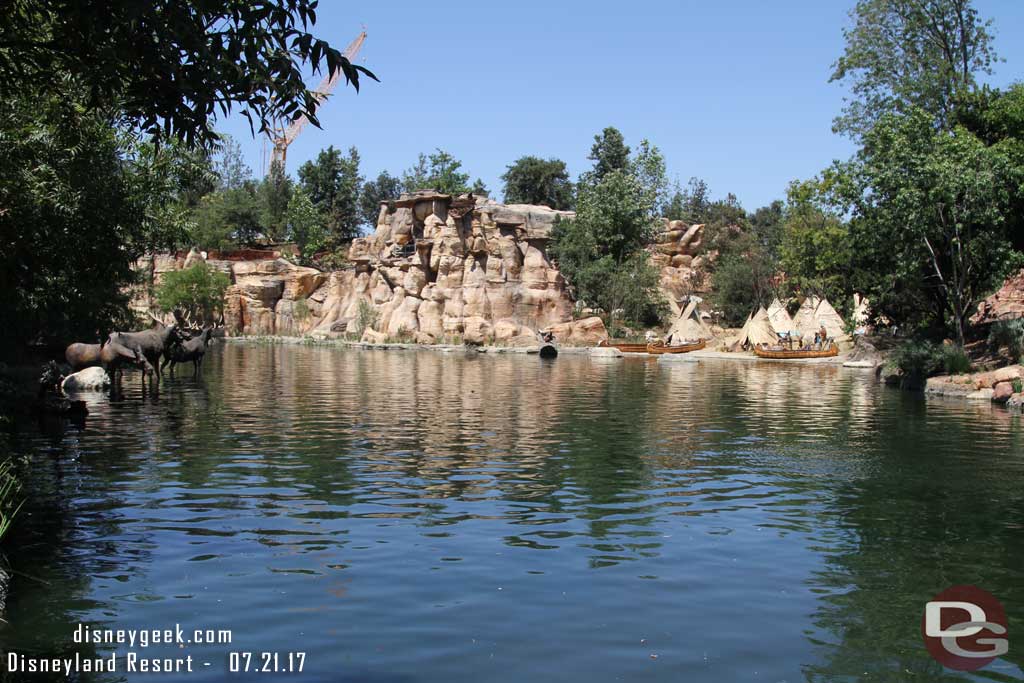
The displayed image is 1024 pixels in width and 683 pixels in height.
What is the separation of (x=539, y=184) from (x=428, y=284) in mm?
29223

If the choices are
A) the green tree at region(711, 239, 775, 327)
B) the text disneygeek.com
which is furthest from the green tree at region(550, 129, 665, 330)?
the text disneygeek.com

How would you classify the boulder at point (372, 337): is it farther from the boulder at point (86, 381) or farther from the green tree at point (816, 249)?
the boulder at point (86, 381)

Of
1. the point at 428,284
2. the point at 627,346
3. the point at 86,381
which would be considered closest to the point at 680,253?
the point at 428,284

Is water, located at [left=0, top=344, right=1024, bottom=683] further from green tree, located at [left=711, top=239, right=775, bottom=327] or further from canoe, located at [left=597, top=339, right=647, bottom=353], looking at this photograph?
green tree, located at [left=711, top=239, right=775, bottom=327]

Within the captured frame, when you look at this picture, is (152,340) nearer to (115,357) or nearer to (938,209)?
(115,357)

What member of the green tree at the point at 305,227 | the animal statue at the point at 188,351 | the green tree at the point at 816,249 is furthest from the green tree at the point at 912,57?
the green tree at the point at 305,227

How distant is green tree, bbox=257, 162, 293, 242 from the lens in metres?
97.1

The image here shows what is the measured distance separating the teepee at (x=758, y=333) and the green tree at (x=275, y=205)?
164 ft

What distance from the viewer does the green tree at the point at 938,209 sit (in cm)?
3294

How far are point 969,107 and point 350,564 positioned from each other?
3837cm

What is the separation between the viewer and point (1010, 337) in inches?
1307

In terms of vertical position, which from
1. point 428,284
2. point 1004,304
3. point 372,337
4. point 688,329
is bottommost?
point 372,337

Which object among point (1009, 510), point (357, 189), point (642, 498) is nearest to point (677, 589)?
point (642, 498)

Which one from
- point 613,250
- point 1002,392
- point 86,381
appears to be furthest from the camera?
point 613,250
